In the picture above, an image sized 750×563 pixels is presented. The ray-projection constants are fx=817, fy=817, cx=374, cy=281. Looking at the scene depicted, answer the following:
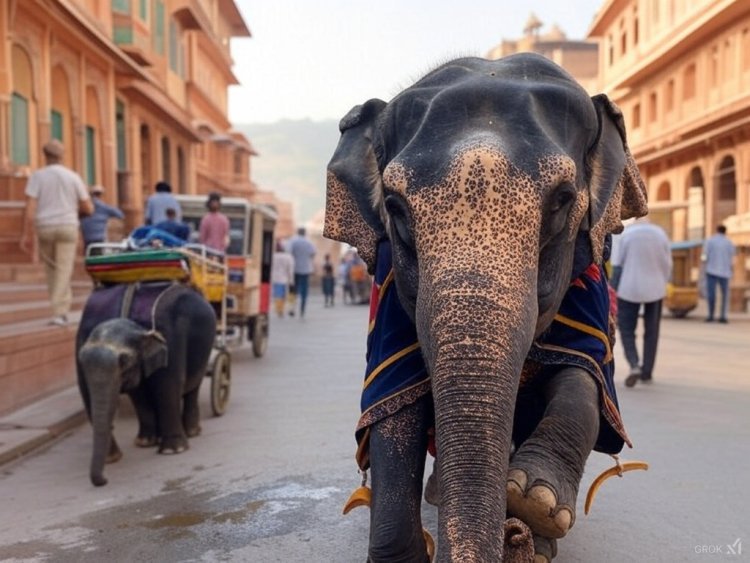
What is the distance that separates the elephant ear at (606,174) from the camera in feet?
9.18

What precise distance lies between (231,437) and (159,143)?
22312mm

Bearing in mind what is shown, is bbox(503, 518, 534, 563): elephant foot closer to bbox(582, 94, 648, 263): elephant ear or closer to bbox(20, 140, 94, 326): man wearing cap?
bbox(582, 94, 648, 263): elephant ear

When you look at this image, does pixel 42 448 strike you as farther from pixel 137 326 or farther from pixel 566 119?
pixel 566 119

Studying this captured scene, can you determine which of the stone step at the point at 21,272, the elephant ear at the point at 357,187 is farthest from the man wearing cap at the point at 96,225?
the elephant ear at the point at 357,187

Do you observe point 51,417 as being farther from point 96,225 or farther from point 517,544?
A: point 517,544

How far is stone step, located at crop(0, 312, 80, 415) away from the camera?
6.68 m

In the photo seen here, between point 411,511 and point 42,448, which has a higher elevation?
point 411,511

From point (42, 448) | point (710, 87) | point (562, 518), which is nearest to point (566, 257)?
point (562, 518)

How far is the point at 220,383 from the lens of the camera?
23.9ft

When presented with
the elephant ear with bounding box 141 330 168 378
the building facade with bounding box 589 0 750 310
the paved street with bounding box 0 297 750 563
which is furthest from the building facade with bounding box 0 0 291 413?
the building facade with bounding box 589 0 750 310

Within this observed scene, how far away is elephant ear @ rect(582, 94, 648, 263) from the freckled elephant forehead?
0.08 m

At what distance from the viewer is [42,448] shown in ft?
19.7

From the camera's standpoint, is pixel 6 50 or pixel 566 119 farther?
pixel 6 50

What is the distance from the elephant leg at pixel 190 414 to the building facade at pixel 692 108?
16740 millimetres
